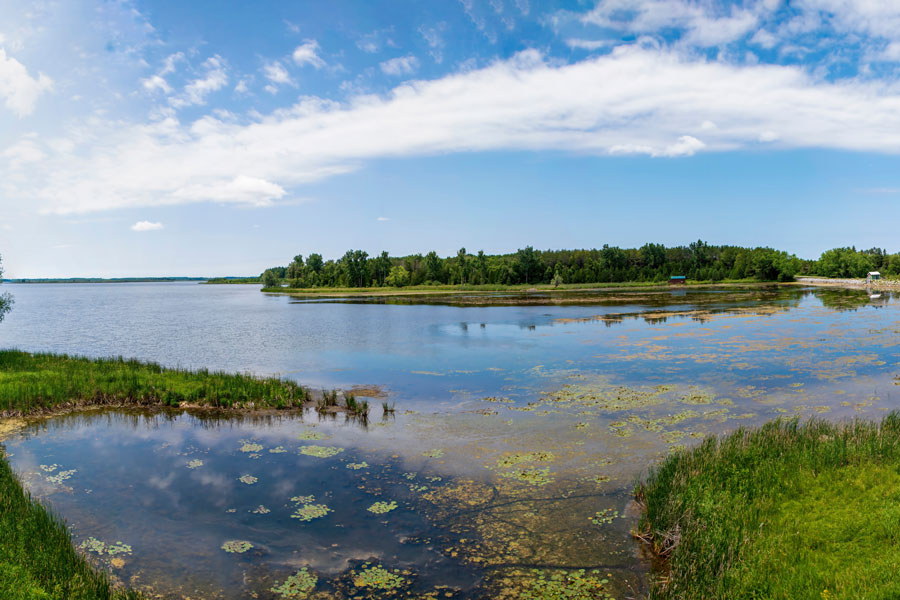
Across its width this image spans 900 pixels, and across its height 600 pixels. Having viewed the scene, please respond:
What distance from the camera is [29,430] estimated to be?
18.1 metres

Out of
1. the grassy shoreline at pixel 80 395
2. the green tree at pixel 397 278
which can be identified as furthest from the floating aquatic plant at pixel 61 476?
the green tree at pixel 397 278

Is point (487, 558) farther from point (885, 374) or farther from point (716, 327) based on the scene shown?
point (716, 327)

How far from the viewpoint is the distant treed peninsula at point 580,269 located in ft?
502

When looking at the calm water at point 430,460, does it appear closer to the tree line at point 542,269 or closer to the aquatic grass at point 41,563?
the aquatic grass at point 41,563

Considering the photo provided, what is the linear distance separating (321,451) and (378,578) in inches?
276

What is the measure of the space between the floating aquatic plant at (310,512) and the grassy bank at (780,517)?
645cm

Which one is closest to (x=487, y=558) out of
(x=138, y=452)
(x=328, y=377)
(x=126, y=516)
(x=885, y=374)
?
(x=126, y=516)

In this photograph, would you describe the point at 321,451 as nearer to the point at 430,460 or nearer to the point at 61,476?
the point at 430,460

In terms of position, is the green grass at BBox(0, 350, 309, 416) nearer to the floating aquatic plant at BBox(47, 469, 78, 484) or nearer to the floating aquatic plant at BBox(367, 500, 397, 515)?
the floating aquatic plant at BBox(47, 469, 78, 484)

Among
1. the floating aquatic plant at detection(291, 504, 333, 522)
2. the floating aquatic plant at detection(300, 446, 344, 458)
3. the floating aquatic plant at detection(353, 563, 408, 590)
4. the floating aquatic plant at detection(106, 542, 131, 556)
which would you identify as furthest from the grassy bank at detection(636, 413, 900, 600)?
the floating aquatic plant at detection(106, 542, 131, 556)

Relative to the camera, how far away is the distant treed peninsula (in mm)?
153000

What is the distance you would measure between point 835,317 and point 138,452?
55085 millimetres

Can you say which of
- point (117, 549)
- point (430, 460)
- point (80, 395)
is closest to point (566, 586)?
point (430, 460)

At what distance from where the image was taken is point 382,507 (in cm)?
1143
